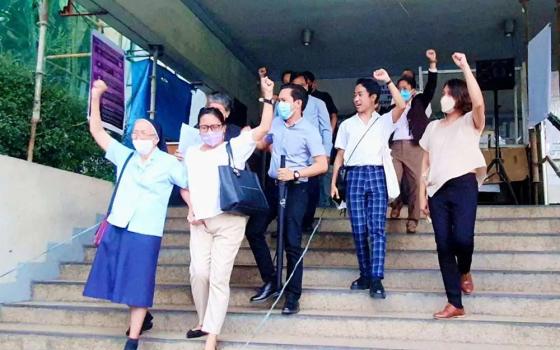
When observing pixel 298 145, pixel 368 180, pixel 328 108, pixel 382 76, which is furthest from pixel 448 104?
pixel 328 108

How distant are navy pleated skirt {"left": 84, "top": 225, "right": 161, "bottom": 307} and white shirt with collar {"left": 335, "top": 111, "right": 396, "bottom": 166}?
1532 mm

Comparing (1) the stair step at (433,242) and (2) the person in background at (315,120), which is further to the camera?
(2) the person in background at (315,120)

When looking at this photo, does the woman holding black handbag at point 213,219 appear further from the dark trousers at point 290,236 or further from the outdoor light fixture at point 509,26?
the outdoor light fixture at point 509,26

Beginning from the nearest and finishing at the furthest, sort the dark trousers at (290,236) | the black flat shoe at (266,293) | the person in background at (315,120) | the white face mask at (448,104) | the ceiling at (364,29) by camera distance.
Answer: the white face mask at (448,104) → the dark trousers at (290,236) → the black flat shoe at (266,293) → the person in background at (315,120) → the ceiling at (364,29)

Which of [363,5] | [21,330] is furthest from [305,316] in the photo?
[363,5]

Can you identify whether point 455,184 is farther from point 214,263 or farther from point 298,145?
point 214,263

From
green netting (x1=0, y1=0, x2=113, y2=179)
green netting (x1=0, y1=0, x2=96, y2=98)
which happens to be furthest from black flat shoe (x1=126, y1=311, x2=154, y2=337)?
green netting (x1=0, y1=0, x2=96, y2=98)

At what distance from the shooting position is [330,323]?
12.6ft

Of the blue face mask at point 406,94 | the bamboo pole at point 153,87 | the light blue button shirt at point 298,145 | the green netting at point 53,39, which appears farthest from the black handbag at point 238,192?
the bamboo pole at point 153,87

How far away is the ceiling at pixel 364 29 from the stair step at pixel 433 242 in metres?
3.53

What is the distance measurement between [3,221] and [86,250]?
99 centimetres

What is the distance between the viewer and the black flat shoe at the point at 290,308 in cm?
391

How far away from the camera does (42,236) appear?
15.8 ft

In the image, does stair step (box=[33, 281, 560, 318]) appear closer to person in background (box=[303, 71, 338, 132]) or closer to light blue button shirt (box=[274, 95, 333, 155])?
light blue button shirt (box=[274, 95, 333, 155])
